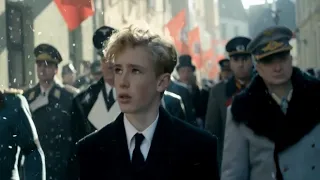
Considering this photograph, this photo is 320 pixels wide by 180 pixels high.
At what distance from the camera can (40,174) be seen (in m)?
5.09

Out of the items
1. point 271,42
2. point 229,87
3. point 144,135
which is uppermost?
point 271,42

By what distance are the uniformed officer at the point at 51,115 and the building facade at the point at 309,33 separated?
97.5ft

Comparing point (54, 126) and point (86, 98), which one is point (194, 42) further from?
point (86, 98)

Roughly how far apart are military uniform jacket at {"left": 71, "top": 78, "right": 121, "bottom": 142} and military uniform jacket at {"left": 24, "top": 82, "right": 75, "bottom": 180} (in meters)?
0.93

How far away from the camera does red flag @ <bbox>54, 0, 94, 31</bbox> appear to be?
11688mm

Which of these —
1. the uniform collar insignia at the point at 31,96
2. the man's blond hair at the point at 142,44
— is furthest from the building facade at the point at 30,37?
the man's blond hair at the point at 142,44

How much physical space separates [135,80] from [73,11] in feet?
29.0

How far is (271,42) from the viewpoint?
4559mm

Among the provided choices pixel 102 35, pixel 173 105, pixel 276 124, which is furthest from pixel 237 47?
pixel 276 124

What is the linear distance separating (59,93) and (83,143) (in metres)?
4.18

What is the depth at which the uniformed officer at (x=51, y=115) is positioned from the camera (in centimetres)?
701

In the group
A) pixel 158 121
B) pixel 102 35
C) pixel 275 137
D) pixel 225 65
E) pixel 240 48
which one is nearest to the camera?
pixel 158 121

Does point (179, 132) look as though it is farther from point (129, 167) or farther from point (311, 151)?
point (311, 151)

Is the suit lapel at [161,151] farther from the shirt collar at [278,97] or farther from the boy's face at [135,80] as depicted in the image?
the shirt collar at [278,97]
